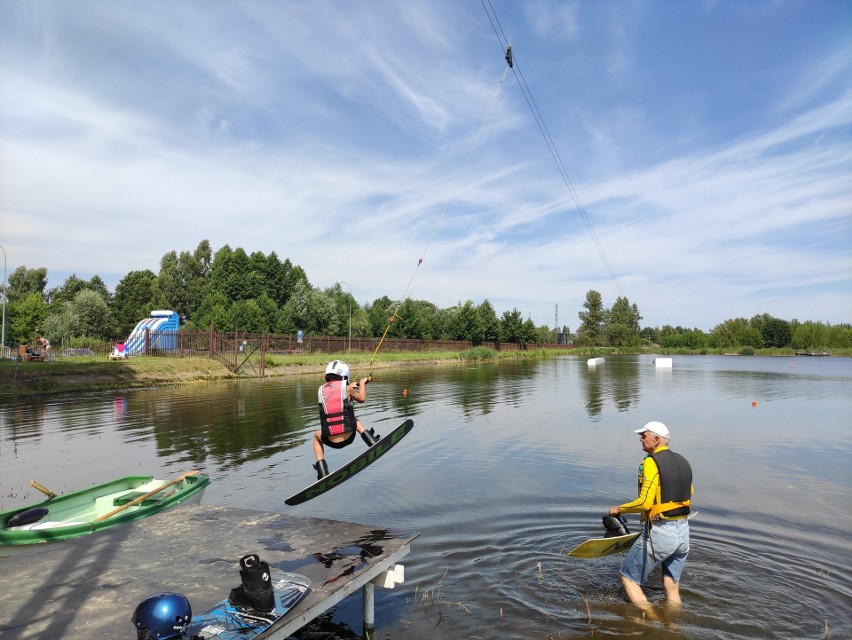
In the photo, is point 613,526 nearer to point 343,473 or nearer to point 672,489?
point 672,489

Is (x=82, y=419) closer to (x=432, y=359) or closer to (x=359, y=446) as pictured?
(x=359, y=446)

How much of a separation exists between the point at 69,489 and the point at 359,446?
29.7ft

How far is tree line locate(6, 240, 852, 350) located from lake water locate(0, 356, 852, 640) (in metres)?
39.8

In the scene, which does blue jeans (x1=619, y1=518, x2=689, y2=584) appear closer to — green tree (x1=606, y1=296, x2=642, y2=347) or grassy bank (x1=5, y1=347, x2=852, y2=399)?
grassy bank (x1=5, y1=347, x2=852, y2=399)

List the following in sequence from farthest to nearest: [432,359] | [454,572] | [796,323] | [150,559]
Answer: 1. [796,323]
2. [432,359]
3. [454,572]
4. [150,559]

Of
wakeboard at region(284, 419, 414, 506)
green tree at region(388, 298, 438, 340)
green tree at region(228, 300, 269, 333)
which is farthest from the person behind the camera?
green tree at region(388, 298, 438, 340)

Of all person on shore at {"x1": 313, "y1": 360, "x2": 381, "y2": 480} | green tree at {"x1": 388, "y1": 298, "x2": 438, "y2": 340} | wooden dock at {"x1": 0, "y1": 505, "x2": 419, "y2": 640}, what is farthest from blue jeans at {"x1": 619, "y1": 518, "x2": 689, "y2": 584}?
green tree at {"x1": 388, "y1": 298, "x2": 438, "y2": 340}

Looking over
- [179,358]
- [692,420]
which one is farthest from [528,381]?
[179,358]

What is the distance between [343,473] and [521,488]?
6168mm

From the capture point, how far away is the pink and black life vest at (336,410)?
9.55 meters

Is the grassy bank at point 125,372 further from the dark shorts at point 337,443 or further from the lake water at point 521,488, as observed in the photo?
the dark shorts at point 337,443

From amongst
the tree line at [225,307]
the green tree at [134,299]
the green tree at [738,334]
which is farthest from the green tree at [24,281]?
the green tree at [738,334]

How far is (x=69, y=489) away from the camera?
1299 centimetres

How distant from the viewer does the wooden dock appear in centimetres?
549
